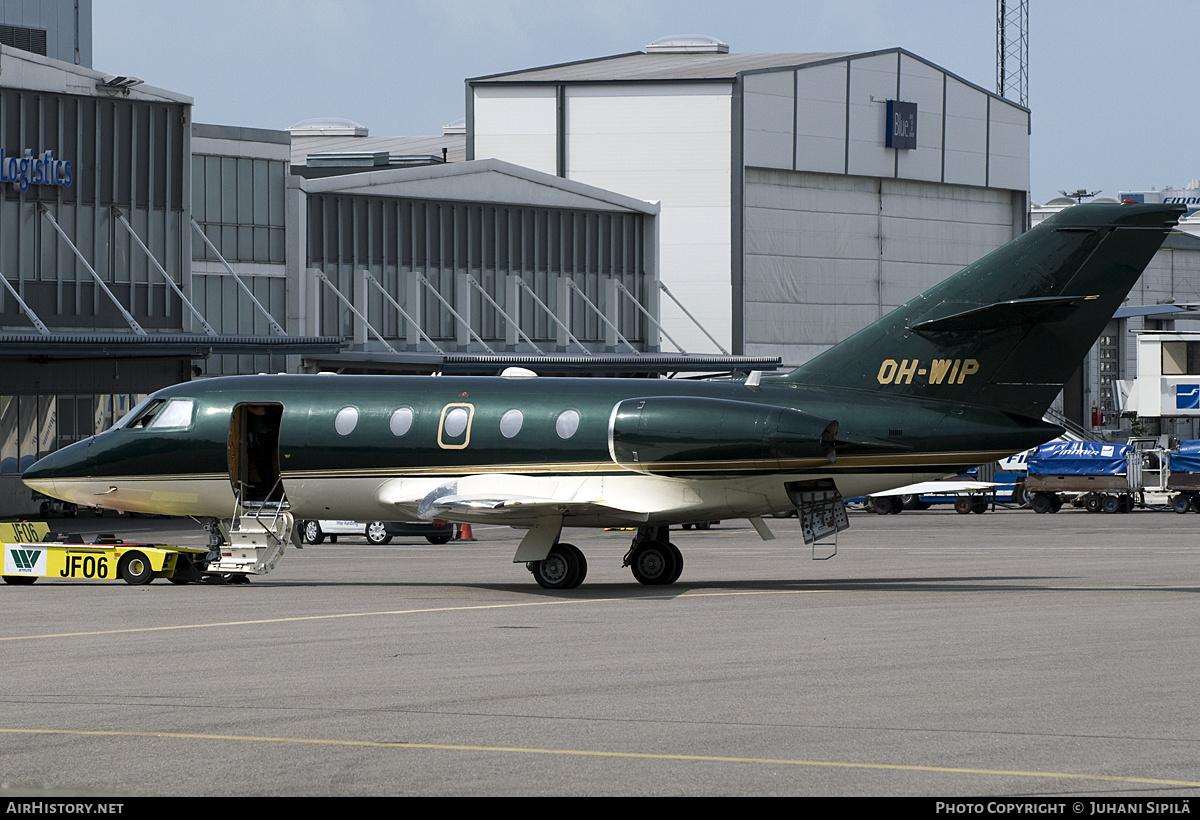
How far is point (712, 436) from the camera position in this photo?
80.8 ft

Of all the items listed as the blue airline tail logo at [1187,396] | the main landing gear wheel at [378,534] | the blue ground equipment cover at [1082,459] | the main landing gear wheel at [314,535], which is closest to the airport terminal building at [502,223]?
the main landing gear wheel at [314,535]

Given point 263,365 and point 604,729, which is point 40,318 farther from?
point 604,729

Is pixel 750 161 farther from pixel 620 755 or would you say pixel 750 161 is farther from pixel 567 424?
pixel 620 755

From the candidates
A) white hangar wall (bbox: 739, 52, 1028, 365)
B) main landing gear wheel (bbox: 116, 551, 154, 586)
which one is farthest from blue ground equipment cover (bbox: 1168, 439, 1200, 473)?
main landing gear wheel (bbox: 116, 551, 154, 586)

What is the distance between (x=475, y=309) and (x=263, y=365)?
41.7ft

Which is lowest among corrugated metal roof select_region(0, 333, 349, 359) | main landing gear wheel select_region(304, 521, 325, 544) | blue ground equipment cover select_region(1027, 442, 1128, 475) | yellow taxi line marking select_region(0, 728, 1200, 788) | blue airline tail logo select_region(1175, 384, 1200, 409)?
main landing gear wheel select_region(304, 521, 325, 544)

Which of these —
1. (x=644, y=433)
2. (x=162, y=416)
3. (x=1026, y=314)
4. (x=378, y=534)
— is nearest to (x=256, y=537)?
(x=162, y=416)

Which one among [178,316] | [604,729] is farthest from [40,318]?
[604,729]

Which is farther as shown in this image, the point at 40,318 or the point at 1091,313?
the point at 40,318

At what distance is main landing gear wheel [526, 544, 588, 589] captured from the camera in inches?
1026

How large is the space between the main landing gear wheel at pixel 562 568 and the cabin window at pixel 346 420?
388cm

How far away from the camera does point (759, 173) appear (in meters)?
86.6

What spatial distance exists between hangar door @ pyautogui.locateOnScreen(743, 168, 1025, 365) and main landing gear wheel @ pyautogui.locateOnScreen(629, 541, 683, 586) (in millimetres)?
60128

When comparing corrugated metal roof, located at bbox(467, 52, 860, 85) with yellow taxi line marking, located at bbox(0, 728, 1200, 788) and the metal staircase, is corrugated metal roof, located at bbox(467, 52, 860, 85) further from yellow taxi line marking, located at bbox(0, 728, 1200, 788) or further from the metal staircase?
yellow taxi line marking, located at bbox(0, 728, 1200, 788)
